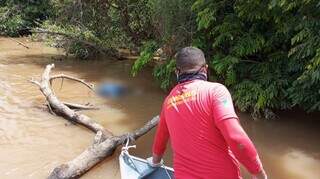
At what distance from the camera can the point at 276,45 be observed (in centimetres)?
1016

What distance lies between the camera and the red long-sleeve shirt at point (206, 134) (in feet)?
10.7

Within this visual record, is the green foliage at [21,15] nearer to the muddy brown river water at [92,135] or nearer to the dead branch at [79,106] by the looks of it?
the muddy brown river water at [92,135]

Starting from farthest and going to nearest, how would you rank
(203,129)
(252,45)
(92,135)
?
(252,45) → (92,135) → (203,129)

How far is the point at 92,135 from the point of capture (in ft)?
30.9

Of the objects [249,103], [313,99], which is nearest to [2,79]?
[249,103]

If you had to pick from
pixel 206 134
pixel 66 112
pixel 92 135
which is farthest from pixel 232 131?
pixel 66 112

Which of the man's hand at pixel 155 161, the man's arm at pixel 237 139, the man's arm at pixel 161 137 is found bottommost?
the man's hand at pixel 155 161

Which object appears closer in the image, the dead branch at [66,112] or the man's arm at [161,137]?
the man's arm at [161,137]

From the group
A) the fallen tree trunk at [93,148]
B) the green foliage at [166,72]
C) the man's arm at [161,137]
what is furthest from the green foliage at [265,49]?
the man's arm at [161,137]

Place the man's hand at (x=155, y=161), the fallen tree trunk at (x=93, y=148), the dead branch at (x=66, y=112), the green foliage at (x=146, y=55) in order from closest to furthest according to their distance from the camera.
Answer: the man's hand at (x=155, y=161)
the fallen tree trunk at (x=93, y=148)
the dead branch at (x=66, y=112)
the green foliage at (x=146, y=55)

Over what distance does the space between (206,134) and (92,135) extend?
20.4 feet

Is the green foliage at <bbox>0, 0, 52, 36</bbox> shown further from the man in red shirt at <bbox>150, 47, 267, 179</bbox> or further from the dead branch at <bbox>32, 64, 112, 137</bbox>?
the man in red shirt at <bbox>150, 47, 267, 179</bbox>

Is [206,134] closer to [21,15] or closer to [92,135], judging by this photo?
[92,135]

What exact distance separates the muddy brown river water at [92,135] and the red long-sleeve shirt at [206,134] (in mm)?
4090
